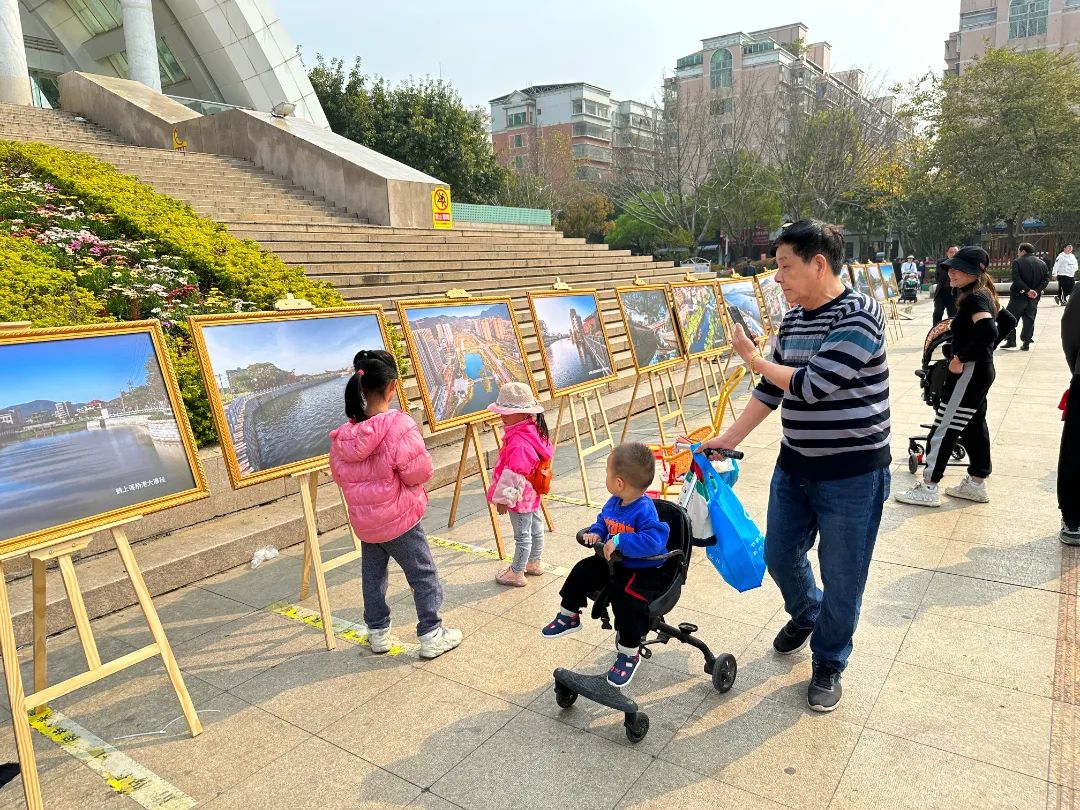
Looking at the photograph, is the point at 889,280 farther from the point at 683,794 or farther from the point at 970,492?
the point at 683,794

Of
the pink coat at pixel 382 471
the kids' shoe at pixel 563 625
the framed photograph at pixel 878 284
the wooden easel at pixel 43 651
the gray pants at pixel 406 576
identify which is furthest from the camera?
the framed photograph at pixel 878 284

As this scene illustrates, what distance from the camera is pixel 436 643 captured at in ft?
11.7

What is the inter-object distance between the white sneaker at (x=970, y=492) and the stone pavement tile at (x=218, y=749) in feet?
16.7

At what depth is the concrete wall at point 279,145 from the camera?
15094 millimetres

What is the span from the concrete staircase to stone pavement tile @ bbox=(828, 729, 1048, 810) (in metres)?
3.93

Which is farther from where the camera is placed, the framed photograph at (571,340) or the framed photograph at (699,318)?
the framed photograph at (699,318)

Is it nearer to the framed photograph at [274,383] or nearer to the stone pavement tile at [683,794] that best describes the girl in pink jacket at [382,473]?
the framed photograph at [274,383]

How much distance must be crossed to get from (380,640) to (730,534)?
1.87m

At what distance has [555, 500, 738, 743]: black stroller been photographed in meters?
2.82

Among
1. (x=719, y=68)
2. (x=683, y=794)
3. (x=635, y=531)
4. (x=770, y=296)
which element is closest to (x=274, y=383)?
(x=635, y=531)

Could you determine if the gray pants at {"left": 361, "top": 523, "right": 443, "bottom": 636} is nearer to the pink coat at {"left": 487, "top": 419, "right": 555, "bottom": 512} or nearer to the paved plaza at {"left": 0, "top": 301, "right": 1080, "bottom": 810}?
the paved plaza at {"left": 0, "top": 301, "right": 1080, "bottom": 810}

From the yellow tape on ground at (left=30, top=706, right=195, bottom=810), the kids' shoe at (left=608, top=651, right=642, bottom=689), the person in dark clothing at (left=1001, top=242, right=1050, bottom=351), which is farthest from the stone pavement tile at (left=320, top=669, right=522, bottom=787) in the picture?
the person in dark clothing at (left=1001, top=242, right=1050, bottom=351)

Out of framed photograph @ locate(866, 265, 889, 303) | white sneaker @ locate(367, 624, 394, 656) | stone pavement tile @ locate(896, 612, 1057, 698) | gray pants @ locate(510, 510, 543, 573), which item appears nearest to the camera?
stone pavement tile @ locate(896, 612, 1057, 698)

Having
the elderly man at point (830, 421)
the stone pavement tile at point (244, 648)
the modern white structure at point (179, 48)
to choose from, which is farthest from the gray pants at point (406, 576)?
the modern white structure at point (179, 48)
